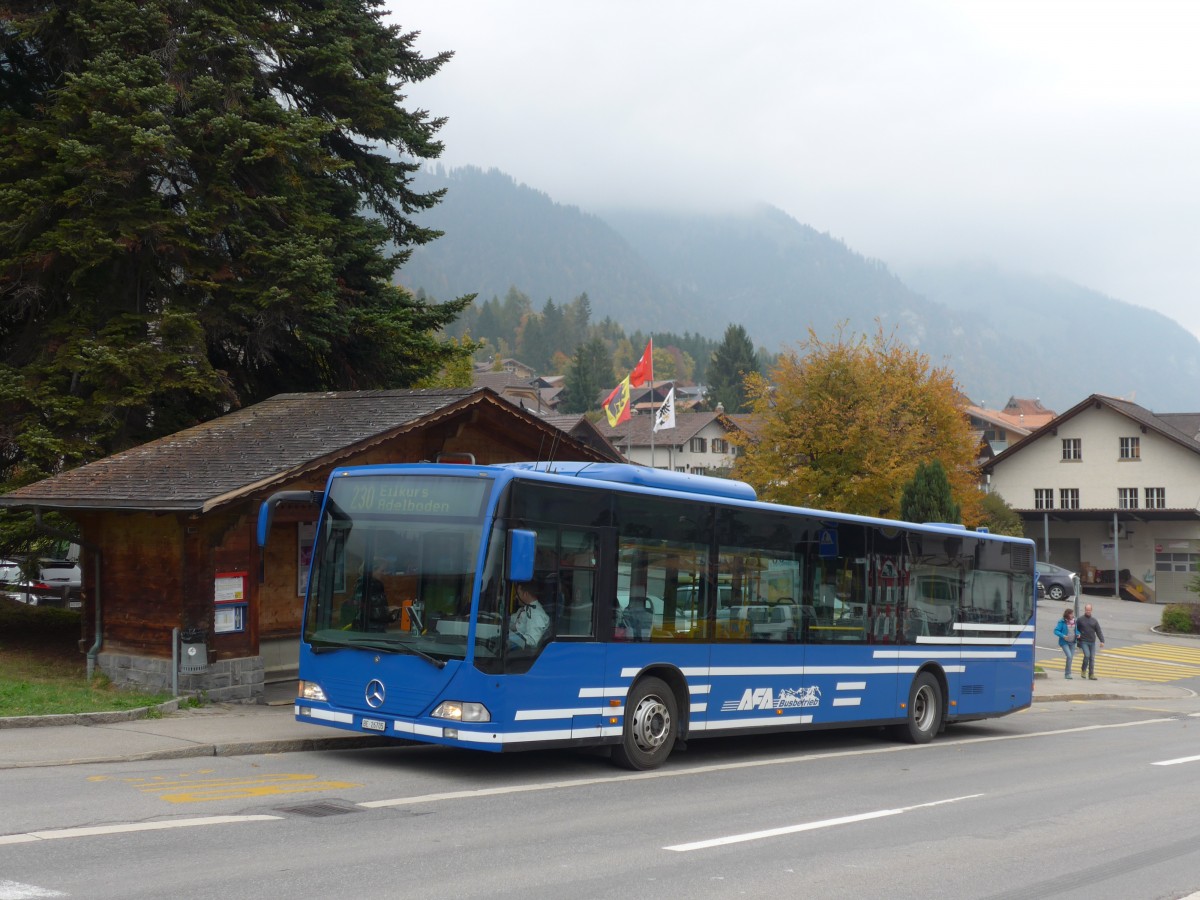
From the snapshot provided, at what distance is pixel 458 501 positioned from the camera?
1162 centimetres

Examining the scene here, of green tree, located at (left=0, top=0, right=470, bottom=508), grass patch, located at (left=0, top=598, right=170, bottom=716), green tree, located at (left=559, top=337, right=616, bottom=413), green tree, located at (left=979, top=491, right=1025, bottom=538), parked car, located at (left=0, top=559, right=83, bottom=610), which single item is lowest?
grass patch, located at (left=0, top=598, right=170, bottom=716)

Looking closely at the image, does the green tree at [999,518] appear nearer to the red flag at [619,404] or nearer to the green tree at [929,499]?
the red flag at [619,404]

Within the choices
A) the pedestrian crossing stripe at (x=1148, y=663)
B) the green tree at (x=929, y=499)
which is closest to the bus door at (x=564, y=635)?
the green tree at (x=929, y=499)

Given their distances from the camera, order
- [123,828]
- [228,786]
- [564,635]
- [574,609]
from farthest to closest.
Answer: [574,609]
[564,635]
[228,786]
[123,828]

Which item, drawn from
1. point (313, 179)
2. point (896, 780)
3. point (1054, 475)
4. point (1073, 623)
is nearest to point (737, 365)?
point (1054, 475)

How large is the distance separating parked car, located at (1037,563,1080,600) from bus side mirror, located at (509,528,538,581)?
49.7m

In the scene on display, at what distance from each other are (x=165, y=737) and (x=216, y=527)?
3.69 metres

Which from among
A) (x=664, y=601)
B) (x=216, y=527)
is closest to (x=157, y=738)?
(x=216, y=527)

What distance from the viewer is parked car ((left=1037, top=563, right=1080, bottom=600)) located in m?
56.0

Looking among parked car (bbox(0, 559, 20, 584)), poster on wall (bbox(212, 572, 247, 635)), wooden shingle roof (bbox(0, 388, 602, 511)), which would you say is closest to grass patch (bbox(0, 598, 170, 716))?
poster on wall (bbox(212, 572, 247, 635))

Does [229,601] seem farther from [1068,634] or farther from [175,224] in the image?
[1068,634]

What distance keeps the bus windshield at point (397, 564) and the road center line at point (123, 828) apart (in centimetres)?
270

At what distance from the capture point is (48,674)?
17375mm

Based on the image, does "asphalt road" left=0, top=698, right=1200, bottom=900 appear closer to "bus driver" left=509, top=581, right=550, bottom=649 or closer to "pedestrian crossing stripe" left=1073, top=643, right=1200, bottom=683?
"bus driver" left=509, top=581, right=550, bottom=649
